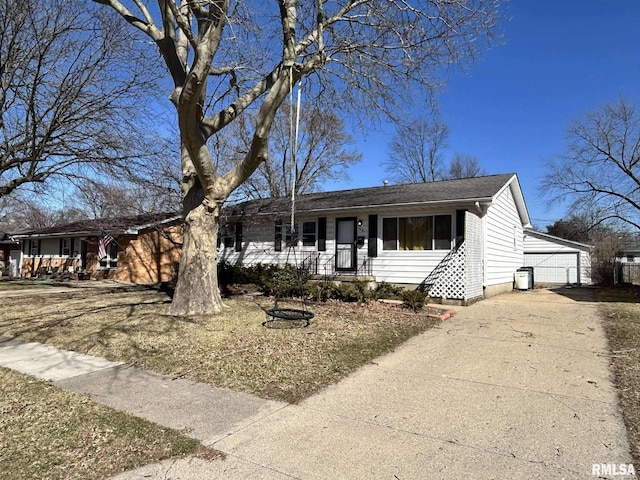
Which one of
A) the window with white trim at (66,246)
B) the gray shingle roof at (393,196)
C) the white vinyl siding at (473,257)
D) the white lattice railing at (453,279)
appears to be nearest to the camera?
the white lattice railing at (453,279)

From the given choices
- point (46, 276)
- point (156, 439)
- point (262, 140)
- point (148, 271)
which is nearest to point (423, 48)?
point (262, 140)

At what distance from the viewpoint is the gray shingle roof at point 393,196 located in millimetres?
12461

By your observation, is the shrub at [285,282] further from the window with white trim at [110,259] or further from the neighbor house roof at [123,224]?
the window with white trim at [110,259]

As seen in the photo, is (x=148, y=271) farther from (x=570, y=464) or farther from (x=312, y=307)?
(x=570, y=464)

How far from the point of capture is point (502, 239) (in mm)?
15680

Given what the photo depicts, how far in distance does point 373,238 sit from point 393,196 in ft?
Result: 5.70

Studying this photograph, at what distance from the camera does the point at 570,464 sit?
2.92 metres

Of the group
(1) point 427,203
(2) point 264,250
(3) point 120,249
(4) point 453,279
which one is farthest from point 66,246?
(4) point 453,279

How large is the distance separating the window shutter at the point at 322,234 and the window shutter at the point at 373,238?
1.85 m

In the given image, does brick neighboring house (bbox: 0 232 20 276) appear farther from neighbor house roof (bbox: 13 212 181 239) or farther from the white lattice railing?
the white lattice railing

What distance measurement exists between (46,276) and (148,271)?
8026 millimetres

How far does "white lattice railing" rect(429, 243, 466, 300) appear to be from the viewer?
11.5 m

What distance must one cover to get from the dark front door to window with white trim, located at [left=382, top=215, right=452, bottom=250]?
46.0 inches

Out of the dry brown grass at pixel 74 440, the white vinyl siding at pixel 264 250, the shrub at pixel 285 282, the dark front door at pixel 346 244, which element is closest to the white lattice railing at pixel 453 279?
the dark front door at pixel 346 244
